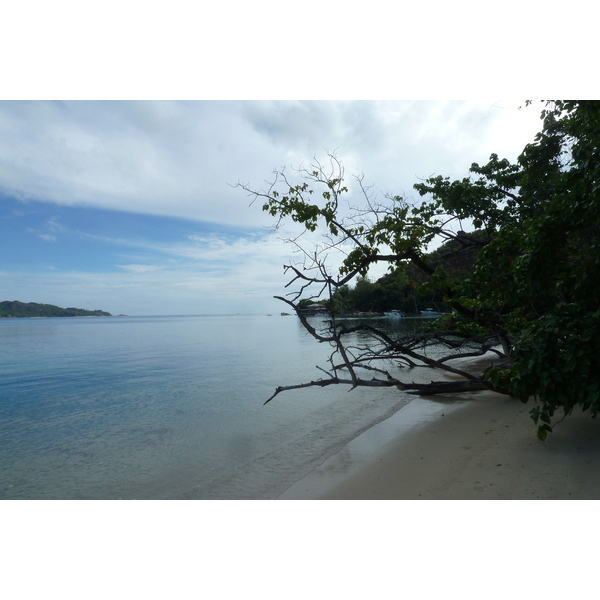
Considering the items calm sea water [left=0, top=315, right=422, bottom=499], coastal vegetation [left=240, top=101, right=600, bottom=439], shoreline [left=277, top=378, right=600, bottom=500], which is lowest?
calm sea water [left=0, top=315, right=422, bottom=499]

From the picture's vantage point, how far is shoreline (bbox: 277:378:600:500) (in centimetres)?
360

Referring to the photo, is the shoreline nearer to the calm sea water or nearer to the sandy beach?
the sandy beach

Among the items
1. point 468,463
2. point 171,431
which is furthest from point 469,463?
point 171,431

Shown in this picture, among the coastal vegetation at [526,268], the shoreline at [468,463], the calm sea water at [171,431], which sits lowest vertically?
the calm sea water at [171,431]

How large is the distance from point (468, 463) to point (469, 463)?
1 centimetres

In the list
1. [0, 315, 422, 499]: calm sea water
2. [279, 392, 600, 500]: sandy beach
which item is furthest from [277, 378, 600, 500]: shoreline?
[0, 315, 422, 499]: calm sea water

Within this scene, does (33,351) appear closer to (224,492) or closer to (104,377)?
(104,377)

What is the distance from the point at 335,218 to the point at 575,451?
453 cm

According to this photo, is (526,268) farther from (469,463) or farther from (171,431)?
(171,431)

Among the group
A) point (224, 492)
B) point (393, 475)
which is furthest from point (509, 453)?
point (224, 492)

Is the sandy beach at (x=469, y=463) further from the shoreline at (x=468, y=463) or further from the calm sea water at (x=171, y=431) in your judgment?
the calm sea water at (x=171, y=431)

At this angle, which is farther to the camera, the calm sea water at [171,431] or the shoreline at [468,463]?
the calm sea water at [171,431]

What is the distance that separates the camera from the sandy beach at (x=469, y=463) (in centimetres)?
360

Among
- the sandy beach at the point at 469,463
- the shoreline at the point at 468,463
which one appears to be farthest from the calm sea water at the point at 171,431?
the sandy beach at the point at 469,463
